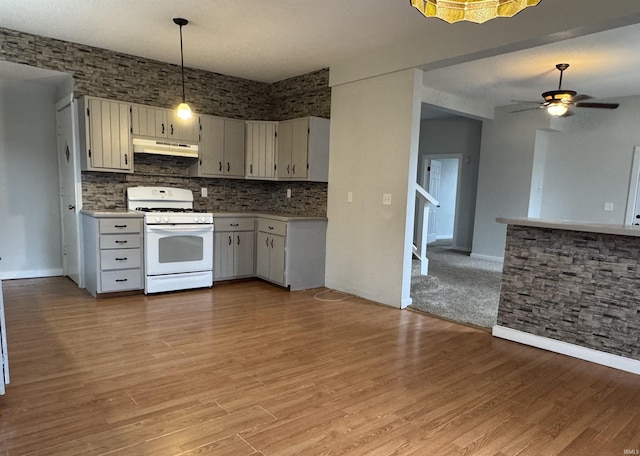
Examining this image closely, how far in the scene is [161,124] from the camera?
4.64 meters

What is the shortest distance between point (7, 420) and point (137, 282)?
2368 millimetres

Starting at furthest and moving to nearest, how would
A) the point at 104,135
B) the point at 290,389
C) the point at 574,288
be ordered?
the point at 104,135 → the point at 574,288 → the point at 290,389

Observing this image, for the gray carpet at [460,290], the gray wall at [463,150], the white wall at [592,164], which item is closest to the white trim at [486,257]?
the gray carpet at [460,290]

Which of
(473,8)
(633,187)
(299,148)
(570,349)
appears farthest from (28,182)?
(633,187)

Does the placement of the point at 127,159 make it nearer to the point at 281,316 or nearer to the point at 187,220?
the point at 187,220

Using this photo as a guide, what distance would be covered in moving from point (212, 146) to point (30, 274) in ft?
9.14

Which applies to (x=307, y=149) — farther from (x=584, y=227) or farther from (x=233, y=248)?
(x=584, y=227)

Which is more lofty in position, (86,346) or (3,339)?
(3,339)

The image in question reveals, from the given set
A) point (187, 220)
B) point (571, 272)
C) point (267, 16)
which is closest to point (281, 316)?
point (187, 220)

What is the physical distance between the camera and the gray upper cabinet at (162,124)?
4477 mm

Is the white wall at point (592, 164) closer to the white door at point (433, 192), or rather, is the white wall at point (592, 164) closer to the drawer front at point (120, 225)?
the white door at point (433, 192)

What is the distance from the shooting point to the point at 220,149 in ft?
16.7

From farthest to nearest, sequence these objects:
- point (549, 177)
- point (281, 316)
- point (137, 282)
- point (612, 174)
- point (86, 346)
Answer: point (549, 177) < point (612, 174) < point (137, 282) < point (281, 316) < point (86, 346)

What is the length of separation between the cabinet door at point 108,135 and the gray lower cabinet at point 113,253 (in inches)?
25.6
